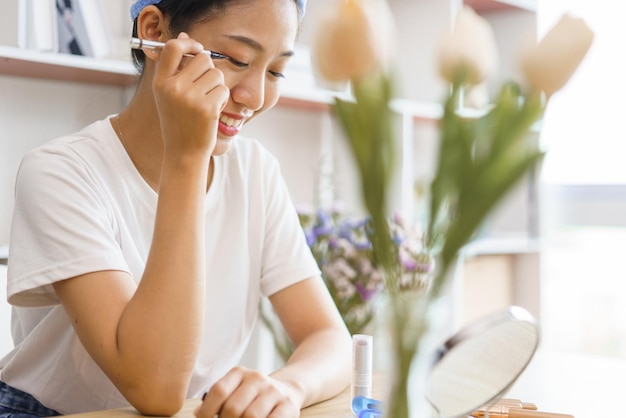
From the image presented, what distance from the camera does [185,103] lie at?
1.03 metres

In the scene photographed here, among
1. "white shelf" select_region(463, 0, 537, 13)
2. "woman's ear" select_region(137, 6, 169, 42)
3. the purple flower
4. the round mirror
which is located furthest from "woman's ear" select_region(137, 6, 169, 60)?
"white shelf" select_region(463, 0, 537, 13)

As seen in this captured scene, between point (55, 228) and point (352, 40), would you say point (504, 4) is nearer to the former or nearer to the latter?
point (55, 228)

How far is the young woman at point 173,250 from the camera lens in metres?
1.04

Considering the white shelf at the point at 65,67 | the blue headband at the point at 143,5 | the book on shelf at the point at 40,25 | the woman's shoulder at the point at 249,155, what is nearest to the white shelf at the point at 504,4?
the white shelf at the point at 65,67

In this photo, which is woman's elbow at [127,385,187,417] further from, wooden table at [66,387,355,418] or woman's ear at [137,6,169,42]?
woman's ear at [137,6,169,42]

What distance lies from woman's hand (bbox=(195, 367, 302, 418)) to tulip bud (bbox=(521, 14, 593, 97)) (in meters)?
0.57

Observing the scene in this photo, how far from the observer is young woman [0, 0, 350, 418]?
1.04m

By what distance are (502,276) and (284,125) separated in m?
1.23

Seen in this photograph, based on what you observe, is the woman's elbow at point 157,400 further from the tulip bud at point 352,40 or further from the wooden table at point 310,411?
the tulip bud at point 352,40

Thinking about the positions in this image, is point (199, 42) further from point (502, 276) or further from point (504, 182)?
point (502, 276)

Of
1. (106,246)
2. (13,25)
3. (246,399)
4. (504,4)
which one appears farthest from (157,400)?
(504,4)

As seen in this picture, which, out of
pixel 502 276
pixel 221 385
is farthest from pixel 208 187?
pixel 502 276

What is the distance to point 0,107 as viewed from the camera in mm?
2062

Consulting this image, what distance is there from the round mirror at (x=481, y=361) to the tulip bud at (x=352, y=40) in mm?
220
